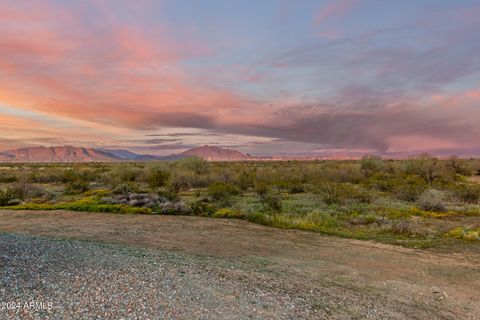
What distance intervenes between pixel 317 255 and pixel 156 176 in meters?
29.0

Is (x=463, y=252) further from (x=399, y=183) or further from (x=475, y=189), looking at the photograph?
(x=399, y=183)

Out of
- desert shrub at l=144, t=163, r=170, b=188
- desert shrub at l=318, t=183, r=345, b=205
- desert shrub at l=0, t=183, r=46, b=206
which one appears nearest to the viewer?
desert shrub at l=318, t=183, r=345, b=205

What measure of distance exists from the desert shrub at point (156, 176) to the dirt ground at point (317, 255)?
1678 cm

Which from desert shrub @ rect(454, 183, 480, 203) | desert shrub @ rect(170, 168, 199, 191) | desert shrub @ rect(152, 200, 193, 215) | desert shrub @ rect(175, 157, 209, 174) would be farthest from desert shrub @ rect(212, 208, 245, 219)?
desert shrub @ rect(175, 157, 209, 174)

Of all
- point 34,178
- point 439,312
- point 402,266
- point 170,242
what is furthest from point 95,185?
point 439,312

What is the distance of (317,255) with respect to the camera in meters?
12.3

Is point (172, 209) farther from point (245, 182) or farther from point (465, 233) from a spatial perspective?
point (465, 233)

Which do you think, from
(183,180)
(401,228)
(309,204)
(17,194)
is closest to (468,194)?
(309,204)

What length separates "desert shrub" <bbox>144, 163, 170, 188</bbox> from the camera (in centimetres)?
3716

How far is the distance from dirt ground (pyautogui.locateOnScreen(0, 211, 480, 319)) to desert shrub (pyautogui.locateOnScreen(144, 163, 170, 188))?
16.8 metres

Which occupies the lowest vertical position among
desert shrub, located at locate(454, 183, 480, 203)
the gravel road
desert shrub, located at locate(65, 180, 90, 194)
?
desert shrub, located at locate(65, 180, 90, 194)

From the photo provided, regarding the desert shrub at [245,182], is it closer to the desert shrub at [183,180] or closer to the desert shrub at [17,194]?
the desert shrub at [183,180]

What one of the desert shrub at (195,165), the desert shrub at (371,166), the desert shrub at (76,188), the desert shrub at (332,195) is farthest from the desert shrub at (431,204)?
the desert shrub at (76,188)

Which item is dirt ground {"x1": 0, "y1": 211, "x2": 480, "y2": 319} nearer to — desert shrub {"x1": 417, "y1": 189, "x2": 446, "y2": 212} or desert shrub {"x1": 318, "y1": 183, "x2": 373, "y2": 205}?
desert shrub {"x1": 318, "y1": 183, "x2": 373, "y2": 205}
